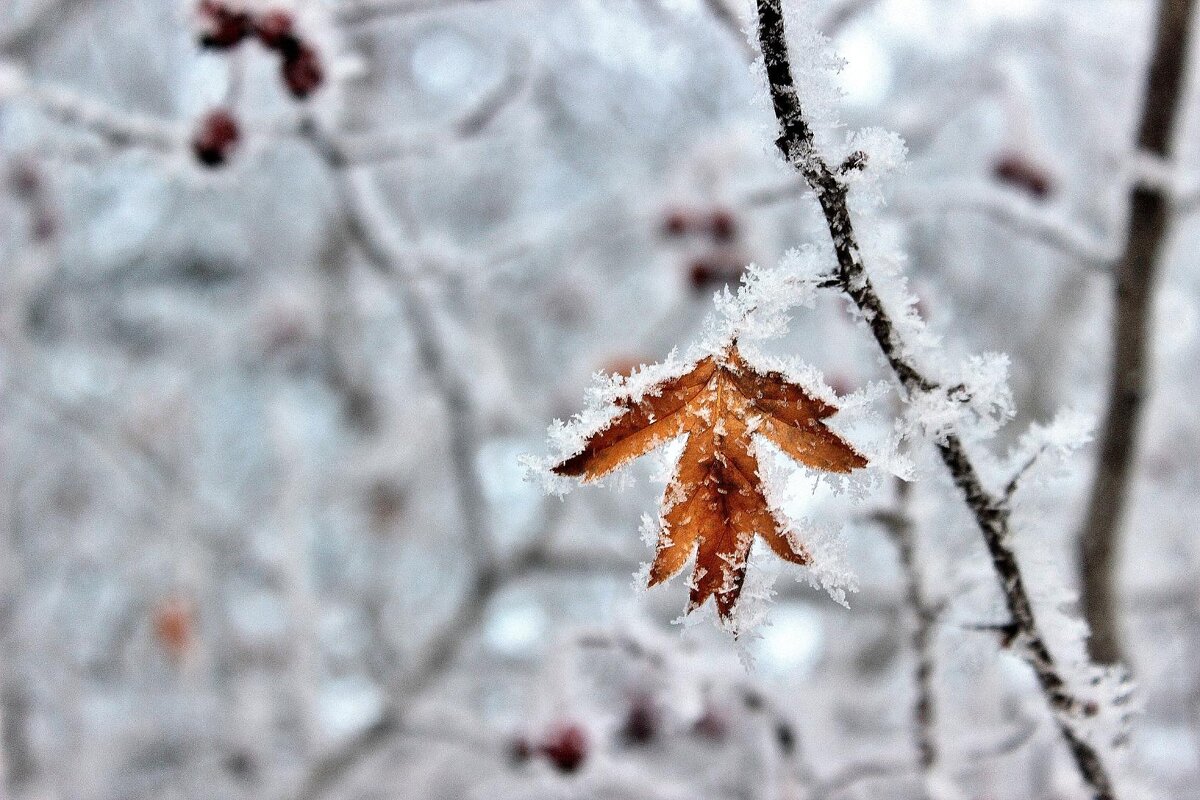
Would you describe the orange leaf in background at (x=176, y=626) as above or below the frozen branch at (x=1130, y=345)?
above

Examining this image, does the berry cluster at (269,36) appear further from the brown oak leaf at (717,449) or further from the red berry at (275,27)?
the brown oak leaf at (717,449)

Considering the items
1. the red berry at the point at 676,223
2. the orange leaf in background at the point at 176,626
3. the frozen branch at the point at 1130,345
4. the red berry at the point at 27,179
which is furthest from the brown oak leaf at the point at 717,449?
the orange leaf in background at the point at 176,626

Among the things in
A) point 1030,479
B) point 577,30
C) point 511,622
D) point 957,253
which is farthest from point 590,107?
point 1030,479

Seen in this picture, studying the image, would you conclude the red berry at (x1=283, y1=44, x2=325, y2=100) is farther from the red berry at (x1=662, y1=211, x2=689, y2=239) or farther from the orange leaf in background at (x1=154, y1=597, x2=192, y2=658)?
the orange leaf in background at (x1=154, y1=597, x2=192, y2=658)

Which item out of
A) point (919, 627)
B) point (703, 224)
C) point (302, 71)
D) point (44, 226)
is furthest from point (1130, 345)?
point (44, 226)

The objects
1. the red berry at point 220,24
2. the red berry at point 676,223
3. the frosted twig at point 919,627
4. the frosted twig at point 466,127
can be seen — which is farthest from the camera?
the red berry at point 676,223

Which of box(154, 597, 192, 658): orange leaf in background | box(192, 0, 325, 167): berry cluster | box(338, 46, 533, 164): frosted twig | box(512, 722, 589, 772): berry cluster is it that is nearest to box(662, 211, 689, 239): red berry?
box(338, 46, 533, 164): frosted twig

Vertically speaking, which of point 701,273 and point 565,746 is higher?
point 701,273

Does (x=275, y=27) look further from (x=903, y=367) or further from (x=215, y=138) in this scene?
(x=903, y=367)
